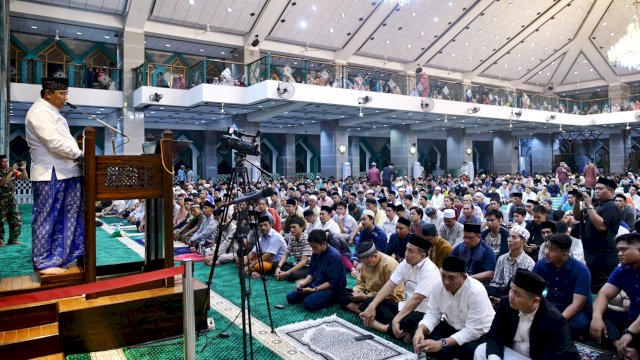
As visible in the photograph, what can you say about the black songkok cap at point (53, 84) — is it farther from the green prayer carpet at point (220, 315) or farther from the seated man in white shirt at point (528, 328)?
the seated man in white shirt at point (528, 328)

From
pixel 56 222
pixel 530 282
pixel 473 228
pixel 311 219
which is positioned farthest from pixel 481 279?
pixel 56 222

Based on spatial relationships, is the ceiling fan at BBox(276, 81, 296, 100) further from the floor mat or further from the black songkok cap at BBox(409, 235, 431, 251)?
the black songkok cap at BBox(409, 235, 431, 251)

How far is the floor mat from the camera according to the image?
2977mm

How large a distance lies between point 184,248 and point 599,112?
2149 centimetres

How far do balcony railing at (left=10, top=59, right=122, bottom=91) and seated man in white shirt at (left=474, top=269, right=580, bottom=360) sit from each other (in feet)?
42.6

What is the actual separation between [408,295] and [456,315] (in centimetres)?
67

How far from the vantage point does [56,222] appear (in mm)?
2807

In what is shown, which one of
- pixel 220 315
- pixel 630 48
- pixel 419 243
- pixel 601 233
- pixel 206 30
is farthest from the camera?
pixel 206 30

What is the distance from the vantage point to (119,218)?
426 inches

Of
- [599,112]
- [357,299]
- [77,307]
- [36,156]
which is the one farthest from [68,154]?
[599,112]

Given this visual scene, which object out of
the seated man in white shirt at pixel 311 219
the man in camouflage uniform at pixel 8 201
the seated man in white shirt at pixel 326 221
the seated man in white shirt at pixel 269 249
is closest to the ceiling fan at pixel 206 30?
the man in camouflage uniform at pixel 8 201

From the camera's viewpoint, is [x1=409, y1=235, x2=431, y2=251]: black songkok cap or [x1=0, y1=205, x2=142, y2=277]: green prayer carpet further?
[x1=0, y1=205, x2=142, y2=277]: green prayer carpet

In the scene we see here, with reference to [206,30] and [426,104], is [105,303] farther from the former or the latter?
[426,104]

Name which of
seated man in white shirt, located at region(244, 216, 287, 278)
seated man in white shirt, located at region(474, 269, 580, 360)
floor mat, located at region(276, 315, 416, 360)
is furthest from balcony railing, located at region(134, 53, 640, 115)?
seated man in white shirt, located at region(474, 269, 580, 360)
